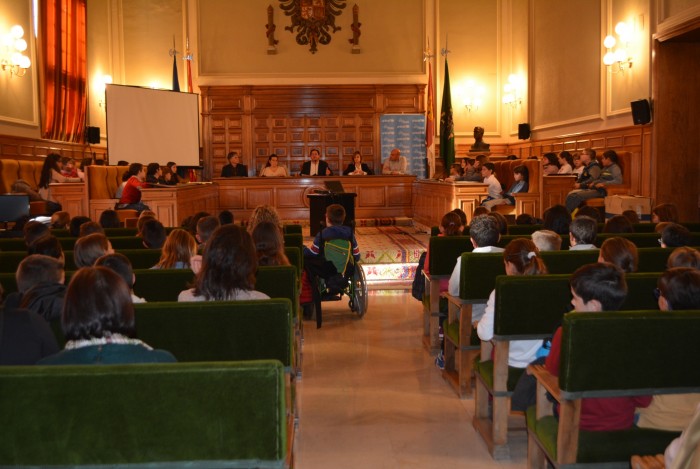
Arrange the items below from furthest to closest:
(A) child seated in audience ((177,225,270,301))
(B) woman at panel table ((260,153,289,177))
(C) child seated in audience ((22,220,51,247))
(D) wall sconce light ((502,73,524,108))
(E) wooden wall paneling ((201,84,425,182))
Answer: (E) wooden wall paneling ((201,84,425,182)), (D) wall sconce light ((502,73,524,108)), (B) woman at panel table ((260,153,289,177)), (C) child seated in audience ((22,220,51,247)), (A) child seated in audience ((177,225,270,301))

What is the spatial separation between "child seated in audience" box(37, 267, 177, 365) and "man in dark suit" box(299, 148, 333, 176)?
1049cm

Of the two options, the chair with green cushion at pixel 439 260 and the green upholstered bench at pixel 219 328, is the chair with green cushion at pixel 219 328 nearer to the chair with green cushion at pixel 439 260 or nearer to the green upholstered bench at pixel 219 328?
the green upholstered bench at pixel 219 328

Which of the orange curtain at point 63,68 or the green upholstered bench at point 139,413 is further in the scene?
the orange curtain at point 63,68

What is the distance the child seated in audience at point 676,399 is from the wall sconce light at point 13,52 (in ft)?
32.8

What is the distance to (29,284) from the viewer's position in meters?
2.88

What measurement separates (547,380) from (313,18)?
43.0 ft

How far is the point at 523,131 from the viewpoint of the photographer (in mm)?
13773

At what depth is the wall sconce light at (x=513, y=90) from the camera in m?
14.4

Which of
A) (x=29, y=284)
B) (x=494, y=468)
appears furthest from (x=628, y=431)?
(x=29, y=284)

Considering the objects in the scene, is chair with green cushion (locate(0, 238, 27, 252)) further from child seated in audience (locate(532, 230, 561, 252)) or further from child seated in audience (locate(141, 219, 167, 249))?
child seated in audience (locate(532, 230, 561, 252))

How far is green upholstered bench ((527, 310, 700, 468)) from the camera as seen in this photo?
225 cm

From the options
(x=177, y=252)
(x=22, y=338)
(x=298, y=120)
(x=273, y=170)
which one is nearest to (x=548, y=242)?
(x=177, y=252)

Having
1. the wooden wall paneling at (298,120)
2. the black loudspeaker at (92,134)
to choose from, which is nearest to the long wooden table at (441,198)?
the wooden wall paneling at (298,120)

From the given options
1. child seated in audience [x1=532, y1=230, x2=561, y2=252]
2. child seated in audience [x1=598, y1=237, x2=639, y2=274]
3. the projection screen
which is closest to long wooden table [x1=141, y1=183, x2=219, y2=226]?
the projection screen
